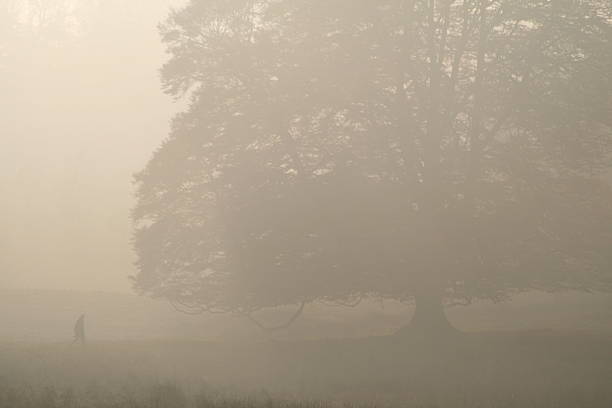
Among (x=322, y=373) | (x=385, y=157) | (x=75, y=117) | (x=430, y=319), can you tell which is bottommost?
(x=322, y=373)

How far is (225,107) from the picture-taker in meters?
20.3

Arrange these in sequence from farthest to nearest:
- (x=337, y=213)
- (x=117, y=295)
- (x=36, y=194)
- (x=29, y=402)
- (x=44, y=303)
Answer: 1. (x=36, y=194)
2. (x=117, y=295)
3. (x=44, y=303)
4. (x=337, y=213)
5. (x=29, y=402)

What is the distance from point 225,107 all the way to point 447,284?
817 centimetres

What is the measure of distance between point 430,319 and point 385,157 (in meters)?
4.97

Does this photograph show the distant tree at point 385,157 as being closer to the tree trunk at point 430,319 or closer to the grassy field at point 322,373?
the tree trunk at point 430,319

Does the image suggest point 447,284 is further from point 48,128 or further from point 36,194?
point 48,128

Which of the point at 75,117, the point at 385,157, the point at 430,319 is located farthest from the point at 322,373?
the point at 75,117

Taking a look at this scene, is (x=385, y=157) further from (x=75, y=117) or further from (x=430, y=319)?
(x=75, y=117)

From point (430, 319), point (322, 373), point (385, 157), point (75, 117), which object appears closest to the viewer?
point (322, 373)

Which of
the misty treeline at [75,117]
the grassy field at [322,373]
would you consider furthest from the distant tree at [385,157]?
the misty treeline at [75,117]

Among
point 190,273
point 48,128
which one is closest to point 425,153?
point 190,273

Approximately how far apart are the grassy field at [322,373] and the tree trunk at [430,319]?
35 cm

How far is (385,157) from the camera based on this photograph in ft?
64.0

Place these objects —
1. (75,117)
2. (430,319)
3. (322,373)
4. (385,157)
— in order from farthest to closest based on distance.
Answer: (75,117)
(430,319)
(385,157)
(322,373)
